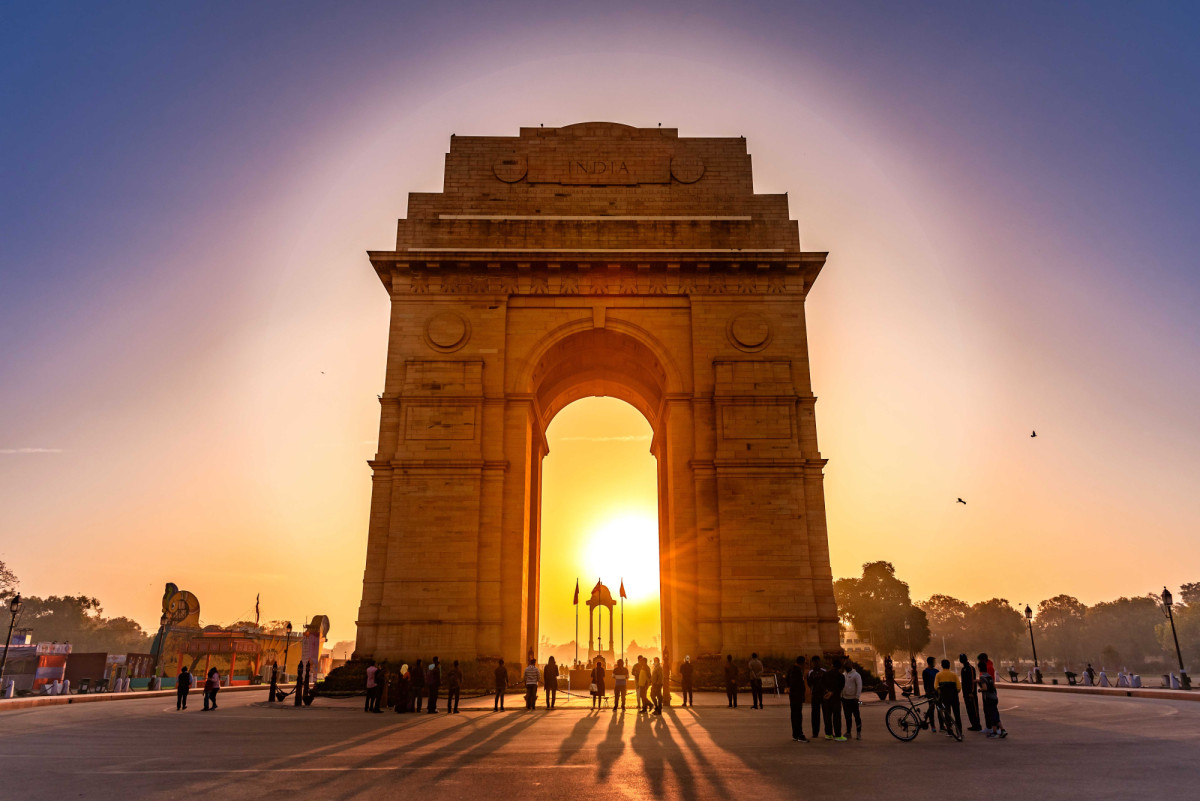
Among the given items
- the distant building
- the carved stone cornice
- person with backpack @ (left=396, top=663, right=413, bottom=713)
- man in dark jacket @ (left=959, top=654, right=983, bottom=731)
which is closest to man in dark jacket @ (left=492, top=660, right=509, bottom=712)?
person with backpack @ (left=396, top=663, right=413, bottom=713)

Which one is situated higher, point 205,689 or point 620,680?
point 620,680

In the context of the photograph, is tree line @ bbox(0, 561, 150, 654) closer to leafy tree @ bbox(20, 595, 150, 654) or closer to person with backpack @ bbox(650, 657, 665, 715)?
leafy tree @ bbox(20, 595, 150, 654)

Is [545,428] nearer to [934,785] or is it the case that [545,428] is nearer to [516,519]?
[516,519]

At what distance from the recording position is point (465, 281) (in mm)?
30047

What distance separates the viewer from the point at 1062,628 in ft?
422

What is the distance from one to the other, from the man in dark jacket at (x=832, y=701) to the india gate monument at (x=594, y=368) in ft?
37.5

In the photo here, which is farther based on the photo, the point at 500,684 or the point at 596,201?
the point at 596,201

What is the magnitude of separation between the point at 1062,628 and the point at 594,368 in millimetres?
129555

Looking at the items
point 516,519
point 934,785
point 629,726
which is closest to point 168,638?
point 516,519

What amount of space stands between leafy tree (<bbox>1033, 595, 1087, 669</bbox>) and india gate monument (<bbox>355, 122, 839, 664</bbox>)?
11685 centimetres

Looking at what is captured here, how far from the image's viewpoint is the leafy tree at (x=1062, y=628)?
122m

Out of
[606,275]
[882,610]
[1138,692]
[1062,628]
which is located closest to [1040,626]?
[1062,628]

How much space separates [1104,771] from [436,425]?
2258 cm

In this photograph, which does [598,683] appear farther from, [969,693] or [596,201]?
[596,201]
